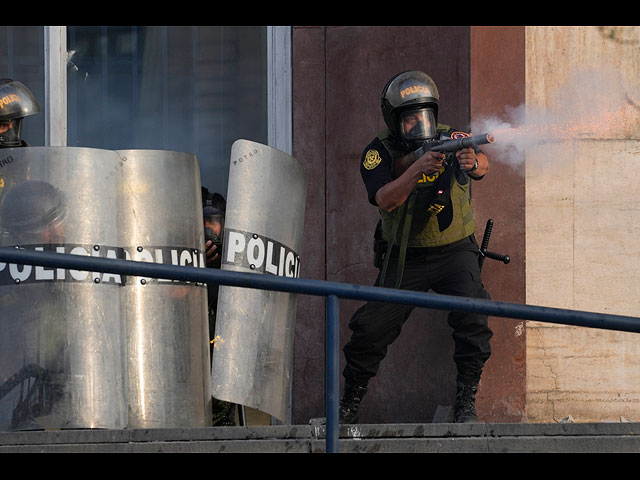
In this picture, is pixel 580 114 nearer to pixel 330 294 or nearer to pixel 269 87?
pixel 269 87

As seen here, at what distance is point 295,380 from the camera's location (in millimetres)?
7156

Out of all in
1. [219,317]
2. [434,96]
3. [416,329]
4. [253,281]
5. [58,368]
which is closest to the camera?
[253,281]

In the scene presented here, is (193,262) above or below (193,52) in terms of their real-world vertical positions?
below

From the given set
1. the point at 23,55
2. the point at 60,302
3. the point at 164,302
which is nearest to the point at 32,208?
the point at 60,302

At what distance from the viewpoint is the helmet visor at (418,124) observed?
19.6ft

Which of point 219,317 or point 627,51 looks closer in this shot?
point 219,317

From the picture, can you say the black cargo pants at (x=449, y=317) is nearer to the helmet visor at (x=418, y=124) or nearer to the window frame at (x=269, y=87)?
the helmet visor at (x=418, y=124)

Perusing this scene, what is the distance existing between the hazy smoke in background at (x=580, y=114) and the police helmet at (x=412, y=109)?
1.04 meters

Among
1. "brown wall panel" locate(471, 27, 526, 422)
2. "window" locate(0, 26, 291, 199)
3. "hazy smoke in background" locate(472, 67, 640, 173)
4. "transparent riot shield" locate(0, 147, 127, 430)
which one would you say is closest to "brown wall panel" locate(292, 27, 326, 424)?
"window" locate(0, 26, 291, 199)

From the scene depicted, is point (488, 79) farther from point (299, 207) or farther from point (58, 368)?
point (58, 368)

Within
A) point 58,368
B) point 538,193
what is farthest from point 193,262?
point 538,193

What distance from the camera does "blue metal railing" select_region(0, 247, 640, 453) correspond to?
13.1 feet

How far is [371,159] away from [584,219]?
159 cm

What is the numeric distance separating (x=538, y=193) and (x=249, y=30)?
216 centimetres
